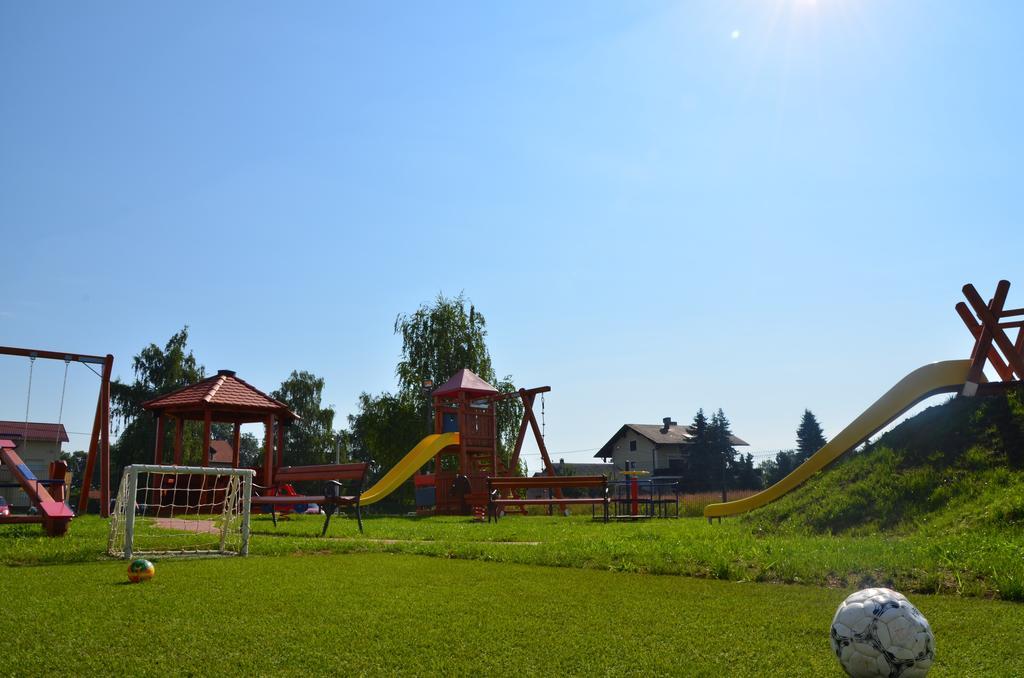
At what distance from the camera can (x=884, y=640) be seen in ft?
11.4

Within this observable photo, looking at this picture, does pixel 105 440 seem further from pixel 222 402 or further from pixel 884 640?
pixel 884 640

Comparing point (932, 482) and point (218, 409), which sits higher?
point (218, 409)

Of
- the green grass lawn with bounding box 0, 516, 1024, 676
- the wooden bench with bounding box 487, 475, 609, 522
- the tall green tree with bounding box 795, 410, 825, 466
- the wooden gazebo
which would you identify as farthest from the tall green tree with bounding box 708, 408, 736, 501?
the green grass lawn with bounding box 0, 516, 1024, 676

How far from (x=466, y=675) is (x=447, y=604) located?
2.02 metres

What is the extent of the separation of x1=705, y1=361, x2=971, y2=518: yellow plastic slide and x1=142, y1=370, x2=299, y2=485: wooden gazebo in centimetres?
1582

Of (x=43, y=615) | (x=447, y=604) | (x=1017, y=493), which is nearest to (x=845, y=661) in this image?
(x=447, y=604)

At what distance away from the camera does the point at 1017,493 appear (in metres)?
9.87

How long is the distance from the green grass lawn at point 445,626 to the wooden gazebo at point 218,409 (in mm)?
17653

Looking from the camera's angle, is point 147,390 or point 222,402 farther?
point 147,390

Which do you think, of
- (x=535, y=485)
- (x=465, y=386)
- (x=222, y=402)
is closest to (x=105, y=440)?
(x=222, y=402)

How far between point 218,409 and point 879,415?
19.5 m

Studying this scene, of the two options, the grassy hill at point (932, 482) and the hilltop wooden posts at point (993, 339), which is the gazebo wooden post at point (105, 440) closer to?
the grassy hill at point (932, 482)

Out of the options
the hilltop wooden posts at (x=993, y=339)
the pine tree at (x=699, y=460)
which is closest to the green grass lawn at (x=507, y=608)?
the hilltop wooden posts at (x=993, y=339)

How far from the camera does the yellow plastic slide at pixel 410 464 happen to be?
1064 inches
